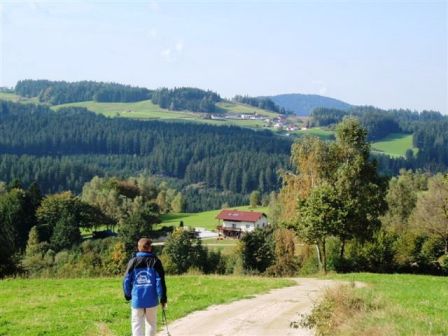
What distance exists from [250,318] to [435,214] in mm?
39083

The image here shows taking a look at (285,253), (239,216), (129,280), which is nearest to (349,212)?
(285,253)

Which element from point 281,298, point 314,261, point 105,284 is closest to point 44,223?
point 314,261

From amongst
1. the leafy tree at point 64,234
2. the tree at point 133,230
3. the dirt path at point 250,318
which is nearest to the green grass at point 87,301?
the dirt path at point 250,318

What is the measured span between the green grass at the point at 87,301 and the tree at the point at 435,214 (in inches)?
1039

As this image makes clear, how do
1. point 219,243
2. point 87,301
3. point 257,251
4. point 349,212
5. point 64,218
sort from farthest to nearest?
point 219,243
point 64,218
point 257,251
point 349,212
point 87,301

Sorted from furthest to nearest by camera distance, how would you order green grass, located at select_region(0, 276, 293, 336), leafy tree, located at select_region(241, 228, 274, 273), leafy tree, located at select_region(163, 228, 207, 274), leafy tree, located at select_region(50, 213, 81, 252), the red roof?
the red roof
leafy tree, located at select_region(50, 213, 81, 252)
leafy tree, located at select_region(163, 228, 207, 274)
leafy tree, located at select_region(241, 228, 274, 273)
green grass, located at select_region(0, 276, 293, 336)

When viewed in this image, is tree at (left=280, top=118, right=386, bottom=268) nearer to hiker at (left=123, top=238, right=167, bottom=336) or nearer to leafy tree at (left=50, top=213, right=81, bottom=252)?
hiker at (left=123, top=238, right=167, bottom=336)

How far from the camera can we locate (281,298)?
22422mm

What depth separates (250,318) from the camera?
17812 mm

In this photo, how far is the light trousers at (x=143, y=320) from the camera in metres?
12.7

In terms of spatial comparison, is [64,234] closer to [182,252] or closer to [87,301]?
[182,252]

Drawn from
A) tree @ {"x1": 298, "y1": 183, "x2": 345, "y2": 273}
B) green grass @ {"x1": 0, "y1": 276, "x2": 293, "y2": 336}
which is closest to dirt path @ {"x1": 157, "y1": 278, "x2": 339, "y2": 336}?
green grass @ {"x1": 0, "y1": 276, "x2": 293, "y2": 336}

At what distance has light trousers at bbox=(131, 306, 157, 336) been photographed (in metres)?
12.7

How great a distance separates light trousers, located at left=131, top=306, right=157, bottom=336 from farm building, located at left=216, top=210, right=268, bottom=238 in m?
109
